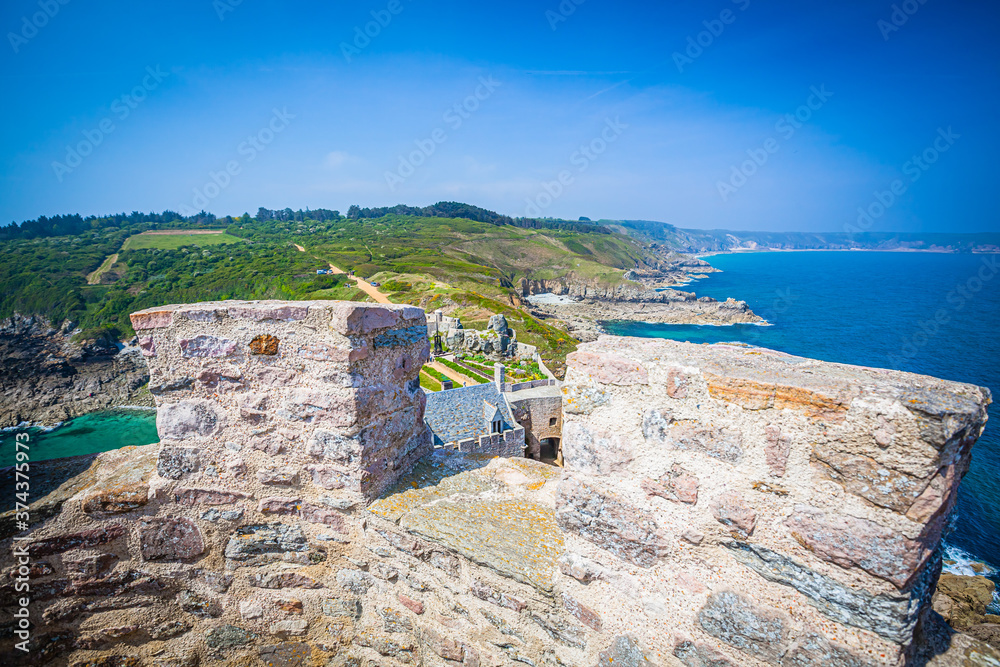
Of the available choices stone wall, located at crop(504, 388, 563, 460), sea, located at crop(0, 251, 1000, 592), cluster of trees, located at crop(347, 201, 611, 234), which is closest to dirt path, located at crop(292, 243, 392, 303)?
sea, located at crop(0, 251, 1000, 592)

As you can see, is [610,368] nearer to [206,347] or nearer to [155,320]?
[206,347]

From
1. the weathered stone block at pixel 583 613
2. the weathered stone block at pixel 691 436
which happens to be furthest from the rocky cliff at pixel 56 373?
the weathered stone block at pixel 691 436

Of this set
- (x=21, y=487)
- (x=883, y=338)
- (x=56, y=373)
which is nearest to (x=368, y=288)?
(x=56, y=373)

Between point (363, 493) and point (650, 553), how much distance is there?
195cm

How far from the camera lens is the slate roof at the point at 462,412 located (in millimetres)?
19125

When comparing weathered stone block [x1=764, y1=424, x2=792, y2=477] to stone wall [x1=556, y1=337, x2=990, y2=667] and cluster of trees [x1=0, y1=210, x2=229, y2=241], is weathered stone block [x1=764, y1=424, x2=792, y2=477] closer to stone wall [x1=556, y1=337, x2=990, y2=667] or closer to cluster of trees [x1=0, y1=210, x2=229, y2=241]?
stone wall [x1=556, y1=337, x2=990, y2=667]

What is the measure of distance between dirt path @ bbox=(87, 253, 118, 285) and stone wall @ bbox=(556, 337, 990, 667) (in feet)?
269

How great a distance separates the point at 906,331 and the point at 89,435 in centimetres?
9478

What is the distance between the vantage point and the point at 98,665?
3.23 meters

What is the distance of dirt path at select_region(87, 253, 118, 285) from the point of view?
61.5m

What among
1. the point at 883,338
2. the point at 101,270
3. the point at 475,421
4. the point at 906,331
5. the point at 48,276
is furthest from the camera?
the point at 101,270

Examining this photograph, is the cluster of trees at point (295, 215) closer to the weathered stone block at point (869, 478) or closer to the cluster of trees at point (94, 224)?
the cluster of trees at point (94, 224)

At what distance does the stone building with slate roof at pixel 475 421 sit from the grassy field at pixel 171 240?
8344 centimetres

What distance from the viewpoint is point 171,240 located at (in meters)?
88.9
